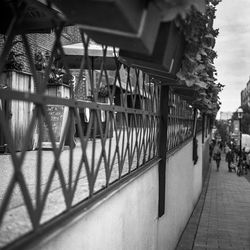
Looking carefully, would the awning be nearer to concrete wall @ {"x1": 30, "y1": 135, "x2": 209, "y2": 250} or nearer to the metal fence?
the metal fence

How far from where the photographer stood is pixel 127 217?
4621mm

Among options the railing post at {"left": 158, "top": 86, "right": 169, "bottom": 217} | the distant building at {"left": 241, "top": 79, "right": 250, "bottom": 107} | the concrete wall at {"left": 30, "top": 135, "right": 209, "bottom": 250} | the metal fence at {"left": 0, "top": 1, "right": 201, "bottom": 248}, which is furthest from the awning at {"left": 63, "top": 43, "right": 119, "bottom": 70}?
the distant building at {"left": 241, "top": 79, "right": 250, "bottom": 107}

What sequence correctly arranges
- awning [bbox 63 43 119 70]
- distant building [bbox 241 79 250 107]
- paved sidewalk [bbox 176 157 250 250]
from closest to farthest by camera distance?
1. awning [bbox 63 43 119 70]
2. paved sidewalk [bbox 176 157 250 250]
3. distant building [bbox 241 79 250 107]

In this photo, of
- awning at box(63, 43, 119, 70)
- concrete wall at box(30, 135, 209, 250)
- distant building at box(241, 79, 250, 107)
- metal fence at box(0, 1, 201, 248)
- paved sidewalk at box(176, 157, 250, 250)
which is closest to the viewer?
metal fence at box(0, 1, 201, 248)

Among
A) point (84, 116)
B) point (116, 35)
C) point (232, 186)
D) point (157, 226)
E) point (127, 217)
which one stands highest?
point (116, 35)

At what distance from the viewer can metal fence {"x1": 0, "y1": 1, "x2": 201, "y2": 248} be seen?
2.52 m

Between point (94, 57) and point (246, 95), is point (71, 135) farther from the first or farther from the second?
point (246, 95)

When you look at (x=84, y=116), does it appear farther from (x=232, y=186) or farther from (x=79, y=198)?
(x=232, y=186)

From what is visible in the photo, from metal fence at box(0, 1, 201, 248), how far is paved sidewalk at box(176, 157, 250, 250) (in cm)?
419

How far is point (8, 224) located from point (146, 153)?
147 inches

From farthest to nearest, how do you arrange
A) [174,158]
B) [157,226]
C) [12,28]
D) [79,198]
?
[174,158] → [157,226] → [79,198] → [12,28]

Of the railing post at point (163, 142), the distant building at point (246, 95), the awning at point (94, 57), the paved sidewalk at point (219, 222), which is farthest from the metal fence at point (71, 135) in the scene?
the distant building at point (246, 95)

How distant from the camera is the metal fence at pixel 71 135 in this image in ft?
8.25

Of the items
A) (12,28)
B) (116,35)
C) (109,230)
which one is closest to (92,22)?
(116,35)
